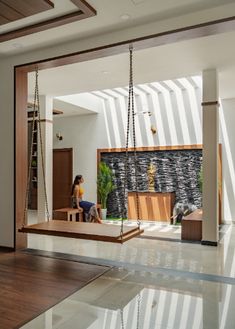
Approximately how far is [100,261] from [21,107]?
2.62 metres

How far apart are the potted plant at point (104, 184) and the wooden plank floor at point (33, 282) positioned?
4.20 metres

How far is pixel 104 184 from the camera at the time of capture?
8.46 meters

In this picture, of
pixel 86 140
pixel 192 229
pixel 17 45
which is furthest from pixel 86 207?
pixel 17 45

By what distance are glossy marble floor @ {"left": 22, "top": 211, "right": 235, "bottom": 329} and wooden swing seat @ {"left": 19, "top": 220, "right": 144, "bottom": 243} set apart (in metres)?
0.44

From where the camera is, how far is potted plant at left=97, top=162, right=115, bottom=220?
846cm

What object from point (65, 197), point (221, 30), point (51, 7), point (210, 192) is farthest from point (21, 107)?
point (65, 197)

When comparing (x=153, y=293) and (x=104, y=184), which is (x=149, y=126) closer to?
(x=104, y=184)

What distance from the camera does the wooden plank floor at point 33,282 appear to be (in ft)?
8.54

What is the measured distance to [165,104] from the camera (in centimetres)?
809

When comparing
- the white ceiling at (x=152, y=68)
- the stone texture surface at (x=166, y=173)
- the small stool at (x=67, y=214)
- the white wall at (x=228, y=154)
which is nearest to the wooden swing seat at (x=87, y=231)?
the small stool at (x=67, y=214)

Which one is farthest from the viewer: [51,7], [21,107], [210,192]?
[210,192]

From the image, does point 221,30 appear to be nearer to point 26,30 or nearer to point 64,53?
point 64,53

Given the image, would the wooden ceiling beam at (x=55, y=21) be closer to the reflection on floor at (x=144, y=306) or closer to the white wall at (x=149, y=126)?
the reflection on floor at (x=144, y=306)

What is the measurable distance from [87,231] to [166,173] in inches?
181
